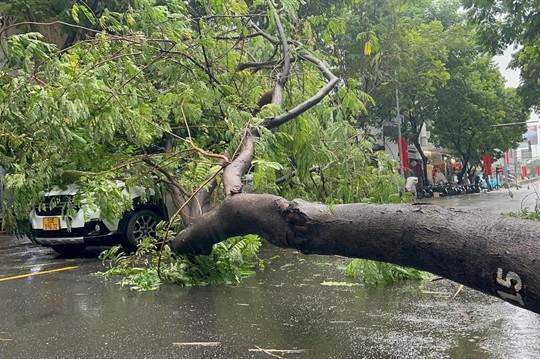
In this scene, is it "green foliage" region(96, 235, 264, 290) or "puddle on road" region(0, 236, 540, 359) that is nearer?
"puddle on road" region(0, 236, 540, 359)

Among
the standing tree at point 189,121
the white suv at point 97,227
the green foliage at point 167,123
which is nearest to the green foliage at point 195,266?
the green foliage at point 167,123

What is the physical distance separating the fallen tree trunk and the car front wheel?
535 centimetres

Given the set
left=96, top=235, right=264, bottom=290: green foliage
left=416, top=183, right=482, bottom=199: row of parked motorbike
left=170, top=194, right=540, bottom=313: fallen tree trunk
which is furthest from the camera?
left=416, top=183, right=482, bottom=199: row of parked motorbike

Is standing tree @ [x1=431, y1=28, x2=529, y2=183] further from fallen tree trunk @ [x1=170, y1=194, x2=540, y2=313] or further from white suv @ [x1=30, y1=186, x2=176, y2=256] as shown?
fallen tree trunk @ [x1=170, y1=194, x2=540, y2=313]

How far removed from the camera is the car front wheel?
9.05 m

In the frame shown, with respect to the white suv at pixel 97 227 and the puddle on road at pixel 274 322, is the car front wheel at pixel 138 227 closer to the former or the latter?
the white suv at pixel 97 227

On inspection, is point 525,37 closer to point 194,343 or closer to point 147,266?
point 147,266

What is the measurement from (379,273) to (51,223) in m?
5.57

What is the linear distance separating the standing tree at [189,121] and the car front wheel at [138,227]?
1.70m

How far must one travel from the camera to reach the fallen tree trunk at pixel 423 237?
7.49 ft

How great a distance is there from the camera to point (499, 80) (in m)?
40.3

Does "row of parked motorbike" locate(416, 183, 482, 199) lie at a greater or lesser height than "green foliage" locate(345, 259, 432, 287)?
lesser

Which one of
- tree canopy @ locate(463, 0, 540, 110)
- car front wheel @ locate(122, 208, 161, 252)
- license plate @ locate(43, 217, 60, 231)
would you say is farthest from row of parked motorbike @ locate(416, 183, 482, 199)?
license plate @ locate(43, 217, 60, 231)

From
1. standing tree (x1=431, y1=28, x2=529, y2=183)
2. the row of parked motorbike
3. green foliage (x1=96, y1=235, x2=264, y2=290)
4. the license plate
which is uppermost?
standing tree (x1=431, y1=28, x2=529, y2=183)
